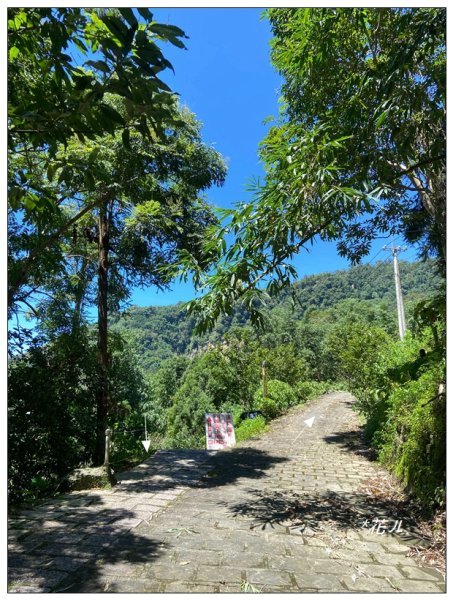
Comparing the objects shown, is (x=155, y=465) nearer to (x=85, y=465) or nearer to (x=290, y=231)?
(x=85, y=465)

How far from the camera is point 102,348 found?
5711 millimetres

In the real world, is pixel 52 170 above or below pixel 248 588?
above

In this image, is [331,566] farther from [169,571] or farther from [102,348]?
[102,348]

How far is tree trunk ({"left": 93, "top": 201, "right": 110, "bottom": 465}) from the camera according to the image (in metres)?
5.51

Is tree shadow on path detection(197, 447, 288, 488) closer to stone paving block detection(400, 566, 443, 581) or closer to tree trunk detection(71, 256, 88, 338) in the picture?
stone paving block detection(400, 566, 443, 581)

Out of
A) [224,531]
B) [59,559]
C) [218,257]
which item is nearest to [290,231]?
[218,257]

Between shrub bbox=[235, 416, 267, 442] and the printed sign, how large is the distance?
116 cm

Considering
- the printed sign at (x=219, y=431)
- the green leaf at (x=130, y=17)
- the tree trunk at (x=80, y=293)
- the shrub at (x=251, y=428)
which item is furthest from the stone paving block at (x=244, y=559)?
the shrub at (x=251, y=428)

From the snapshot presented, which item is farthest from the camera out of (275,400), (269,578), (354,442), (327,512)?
(275,400)

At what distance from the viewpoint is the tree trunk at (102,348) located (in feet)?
18.1

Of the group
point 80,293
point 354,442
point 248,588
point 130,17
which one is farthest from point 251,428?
point 130,17

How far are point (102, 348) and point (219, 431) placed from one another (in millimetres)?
3673

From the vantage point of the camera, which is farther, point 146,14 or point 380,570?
point 380,570

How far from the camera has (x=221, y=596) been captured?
1746mm
